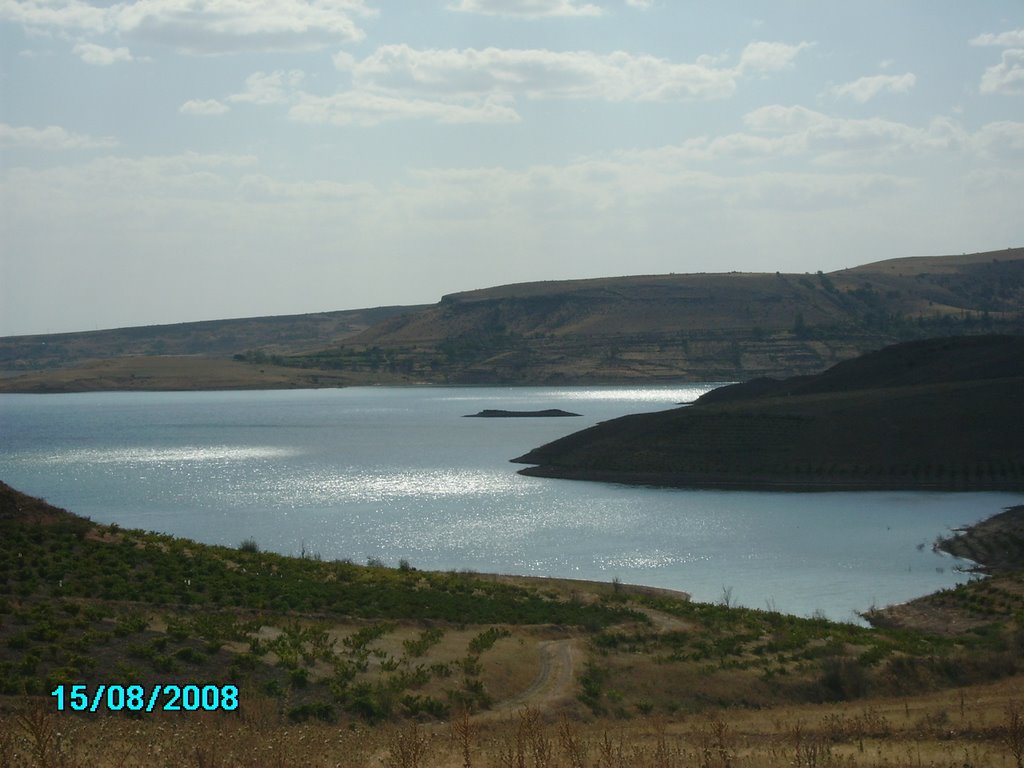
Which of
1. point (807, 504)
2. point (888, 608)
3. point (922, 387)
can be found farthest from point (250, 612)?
point (922, 387)

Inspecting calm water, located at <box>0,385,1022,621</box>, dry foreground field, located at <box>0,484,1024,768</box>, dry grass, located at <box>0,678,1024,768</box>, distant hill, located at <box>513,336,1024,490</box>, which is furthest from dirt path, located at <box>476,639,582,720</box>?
distant hill, located at <box>513,336,1024,490</box>

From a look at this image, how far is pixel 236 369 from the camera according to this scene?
188625 millimetres

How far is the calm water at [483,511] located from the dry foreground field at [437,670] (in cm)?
1010

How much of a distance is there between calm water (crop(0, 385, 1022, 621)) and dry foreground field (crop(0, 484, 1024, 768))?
33.1 ft

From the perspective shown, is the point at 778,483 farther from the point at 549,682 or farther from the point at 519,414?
the point at 519,414

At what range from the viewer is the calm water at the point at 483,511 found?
40000 millimetres

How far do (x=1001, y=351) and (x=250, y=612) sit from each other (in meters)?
72.0

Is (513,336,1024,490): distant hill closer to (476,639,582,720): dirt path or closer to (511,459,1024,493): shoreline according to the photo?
(511,459,1024,493): shoreline

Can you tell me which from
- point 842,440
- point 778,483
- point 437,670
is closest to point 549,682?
point 437,670

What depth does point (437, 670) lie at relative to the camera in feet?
61.8

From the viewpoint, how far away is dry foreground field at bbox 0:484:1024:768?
1255cm

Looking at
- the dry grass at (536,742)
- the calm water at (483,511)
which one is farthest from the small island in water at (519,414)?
the dry grass at (536,742)

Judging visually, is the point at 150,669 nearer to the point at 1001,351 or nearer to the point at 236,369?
the point at 1001,351

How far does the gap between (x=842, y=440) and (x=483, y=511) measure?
2518 centimetres
